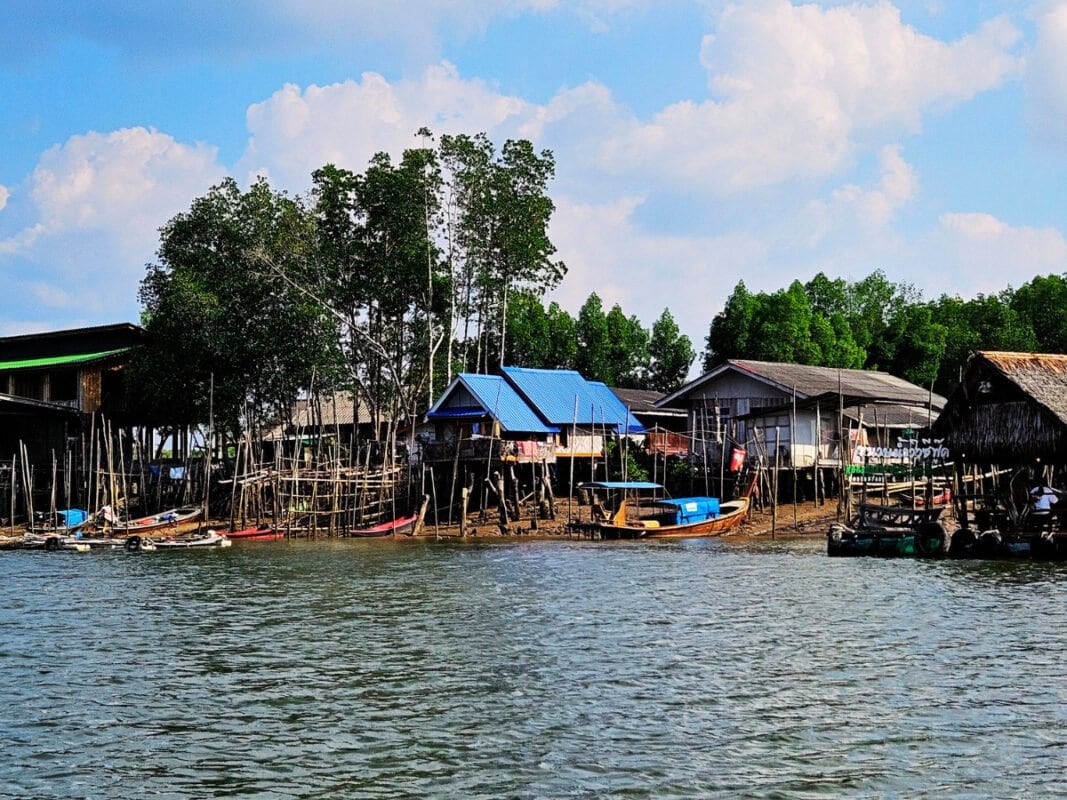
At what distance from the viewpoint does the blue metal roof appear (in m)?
47.6

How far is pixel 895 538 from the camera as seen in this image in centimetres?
3281

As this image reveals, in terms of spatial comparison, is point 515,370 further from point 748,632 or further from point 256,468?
point 748,632

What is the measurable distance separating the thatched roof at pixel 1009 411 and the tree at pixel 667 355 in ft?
109

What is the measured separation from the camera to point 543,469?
46.5 meters

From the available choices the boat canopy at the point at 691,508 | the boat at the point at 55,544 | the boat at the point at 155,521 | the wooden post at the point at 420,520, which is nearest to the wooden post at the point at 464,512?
the wooden post at the point at 420,520

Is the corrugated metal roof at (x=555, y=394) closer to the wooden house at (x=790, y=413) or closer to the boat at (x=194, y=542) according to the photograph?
the wooden house at (x=790, y=413)

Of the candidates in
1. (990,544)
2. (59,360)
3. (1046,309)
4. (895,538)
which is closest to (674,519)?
(895,538)

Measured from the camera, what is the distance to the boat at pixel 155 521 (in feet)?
136

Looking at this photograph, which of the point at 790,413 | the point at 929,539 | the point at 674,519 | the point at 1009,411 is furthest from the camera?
the point at 790,413

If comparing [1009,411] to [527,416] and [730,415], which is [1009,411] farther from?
[527,416]

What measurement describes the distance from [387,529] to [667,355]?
89.7ft

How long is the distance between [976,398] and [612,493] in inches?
688

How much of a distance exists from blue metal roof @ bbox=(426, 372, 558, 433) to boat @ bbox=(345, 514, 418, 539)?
5342 millimetres

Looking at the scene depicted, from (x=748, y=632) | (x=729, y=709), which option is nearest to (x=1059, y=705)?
(x=729, y=709)
